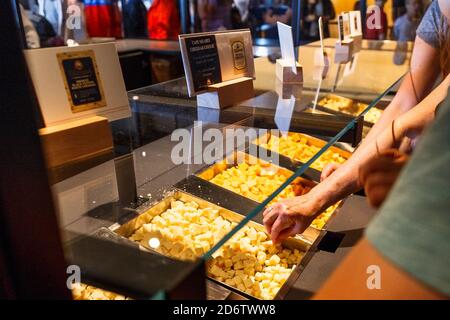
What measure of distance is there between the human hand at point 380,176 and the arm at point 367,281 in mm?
53

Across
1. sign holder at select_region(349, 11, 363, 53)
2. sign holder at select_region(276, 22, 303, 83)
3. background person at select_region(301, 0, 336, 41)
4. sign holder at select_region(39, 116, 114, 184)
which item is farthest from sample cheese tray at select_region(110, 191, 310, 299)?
background person at select_region(301, 0, 336, 41)

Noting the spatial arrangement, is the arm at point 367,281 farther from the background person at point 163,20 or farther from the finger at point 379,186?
the background person at point 163,20

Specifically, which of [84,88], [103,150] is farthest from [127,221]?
[84,88]

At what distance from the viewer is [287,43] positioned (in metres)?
1.75

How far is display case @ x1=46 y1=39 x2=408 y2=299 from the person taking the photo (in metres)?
0.75

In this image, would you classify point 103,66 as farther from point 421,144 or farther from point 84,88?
point 421,144

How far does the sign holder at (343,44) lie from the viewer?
2.38m

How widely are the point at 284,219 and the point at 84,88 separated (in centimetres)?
67

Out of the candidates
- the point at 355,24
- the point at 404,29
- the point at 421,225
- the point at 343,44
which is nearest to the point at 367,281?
the point at 421,225

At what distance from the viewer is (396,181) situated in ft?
1.30

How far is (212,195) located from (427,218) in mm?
894

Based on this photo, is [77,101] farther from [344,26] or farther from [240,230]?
[344,26]

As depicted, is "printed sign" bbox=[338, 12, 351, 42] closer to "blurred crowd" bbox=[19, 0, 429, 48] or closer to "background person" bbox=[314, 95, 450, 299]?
"blurred crowd" bbox=[19, 0, 429, 48]

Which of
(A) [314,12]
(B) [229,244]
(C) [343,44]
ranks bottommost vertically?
(B) [229,244]
